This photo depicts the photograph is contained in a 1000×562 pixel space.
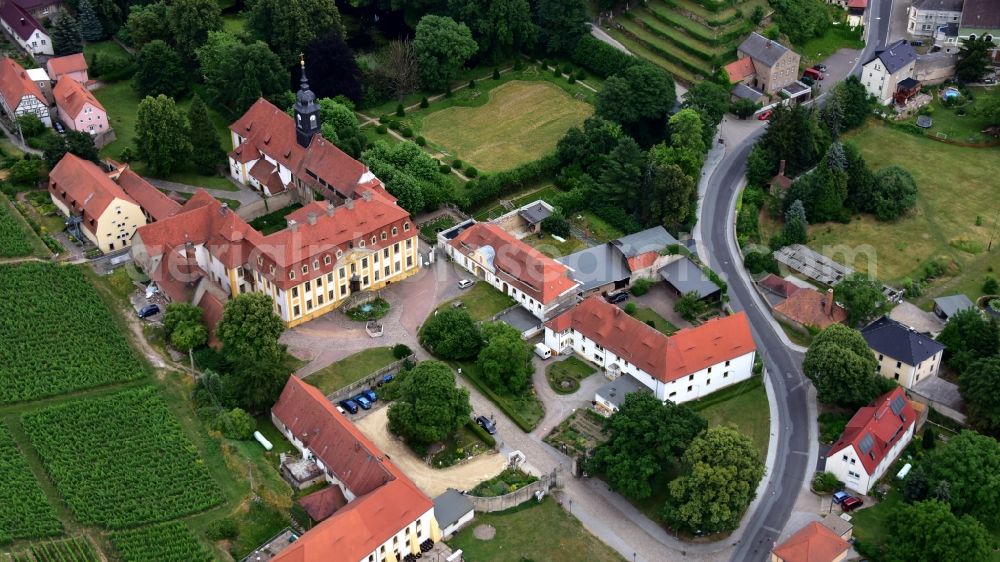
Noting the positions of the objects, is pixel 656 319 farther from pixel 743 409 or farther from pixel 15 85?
pixel 15 85

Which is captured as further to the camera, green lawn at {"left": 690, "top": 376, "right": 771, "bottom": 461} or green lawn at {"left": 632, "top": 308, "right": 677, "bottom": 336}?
green lawn at {"left": 632, "top": 308, "right": 677, "bottom": 336}

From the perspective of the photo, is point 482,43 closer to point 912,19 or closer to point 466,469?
point 912,19

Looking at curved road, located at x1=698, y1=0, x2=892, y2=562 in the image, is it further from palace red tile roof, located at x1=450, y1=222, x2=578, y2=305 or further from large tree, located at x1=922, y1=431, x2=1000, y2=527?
palace red tile roof, located at x1=450, y1=222, x2=578, y2=305

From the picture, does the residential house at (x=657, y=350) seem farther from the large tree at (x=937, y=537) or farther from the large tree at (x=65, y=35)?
the large tree at (x=65, y=35)

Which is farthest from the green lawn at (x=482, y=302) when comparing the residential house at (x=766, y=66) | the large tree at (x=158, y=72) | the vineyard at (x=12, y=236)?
the residential house at (x=766, y=66)

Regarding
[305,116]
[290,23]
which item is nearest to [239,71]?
[290,23]

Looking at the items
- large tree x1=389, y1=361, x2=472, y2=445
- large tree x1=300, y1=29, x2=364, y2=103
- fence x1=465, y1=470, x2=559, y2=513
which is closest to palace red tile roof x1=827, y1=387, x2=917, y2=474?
fence x1=465, y1=470, x2=559, y2=513
